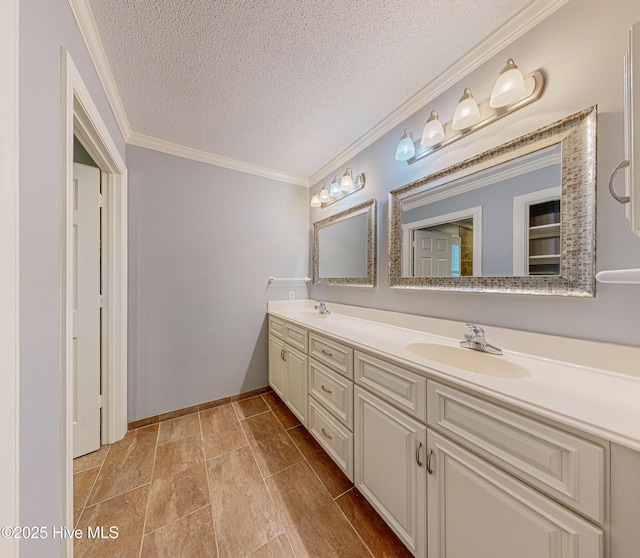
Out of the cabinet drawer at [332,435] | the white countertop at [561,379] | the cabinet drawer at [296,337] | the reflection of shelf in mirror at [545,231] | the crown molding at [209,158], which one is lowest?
the cabinet drawer at [332,435]

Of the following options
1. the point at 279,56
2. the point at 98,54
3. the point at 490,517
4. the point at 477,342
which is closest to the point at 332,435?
the point at 490,517

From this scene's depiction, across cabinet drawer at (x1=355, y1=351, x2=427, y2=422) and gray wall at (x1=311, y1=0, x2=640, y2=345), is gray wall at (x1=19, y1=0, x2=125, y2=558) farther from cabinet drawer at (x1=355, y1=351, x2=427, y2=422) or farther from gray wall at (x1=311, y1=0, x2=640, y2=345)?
gray wall at (x1=311, y1=0, x2=640, y2=345)

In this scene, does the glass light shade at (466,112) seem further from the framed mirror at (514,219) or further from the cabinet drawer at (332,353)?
the cabinet drawer at (332,353)

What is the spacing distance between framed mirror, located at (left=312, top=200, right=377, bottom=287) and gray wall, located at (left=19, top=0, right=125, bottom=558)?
5.43ft

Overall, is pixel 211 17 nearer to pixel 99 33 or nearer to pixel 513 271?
pixel 99 33

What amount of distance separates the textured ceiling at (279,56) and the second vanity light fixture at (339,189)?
345mm

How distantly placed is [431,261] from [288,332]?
118 centimetres

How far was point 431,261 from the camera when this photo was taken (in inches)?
56.6

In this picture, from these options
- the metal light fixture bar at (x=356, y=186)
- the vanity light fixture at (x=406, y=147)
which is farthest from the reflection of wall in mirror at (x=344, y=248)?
the vanity light fixture at (x=406, y=147)

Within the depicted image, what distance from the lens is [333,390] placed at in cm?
139

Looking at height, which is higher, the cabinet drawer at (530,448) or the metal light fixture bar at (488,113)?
the metal light fixture bar at (488,113)

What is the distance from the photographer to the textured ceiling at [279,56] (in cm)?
101

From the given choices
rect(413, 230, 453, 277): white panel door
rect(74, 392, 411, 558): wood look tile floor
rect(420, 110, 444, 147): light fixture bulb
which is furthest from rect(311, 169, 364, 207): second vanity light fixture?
rect(74, 392, 411, 558): wood look tile floor

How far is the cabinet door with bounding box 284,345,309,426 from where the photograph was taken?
1.70 metres
